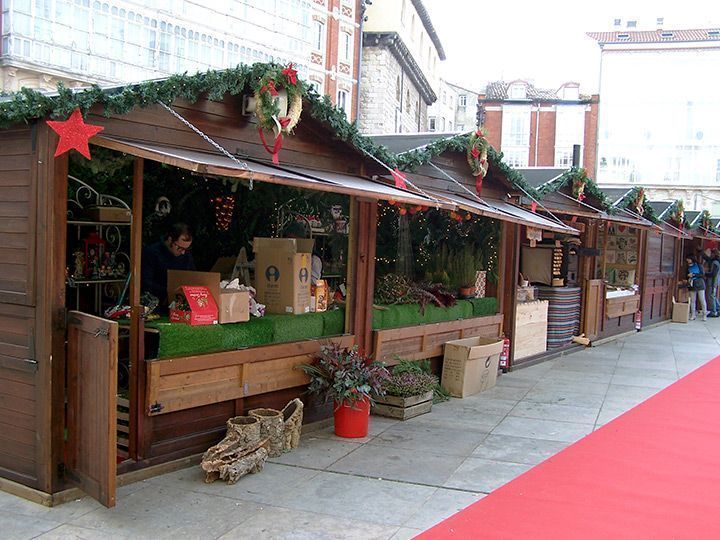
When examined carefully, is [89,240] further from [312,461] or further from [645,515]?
[645,515]

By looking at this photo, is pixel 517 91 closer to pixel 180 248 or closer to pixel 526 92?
pixel 526 92

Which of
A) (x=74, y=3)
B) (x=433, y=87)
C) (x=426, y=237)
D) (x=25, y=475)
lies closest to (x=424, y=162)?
(x=426, y=237)

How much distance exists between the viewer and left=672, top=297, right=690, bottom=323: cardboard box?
18.6 m

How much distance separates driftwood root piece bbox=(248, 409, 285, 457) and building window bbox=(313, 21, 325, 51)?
3186 centimetres

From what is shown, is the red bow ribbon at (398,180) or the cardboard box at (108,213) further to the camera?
the red bow ribbon at (398,180)

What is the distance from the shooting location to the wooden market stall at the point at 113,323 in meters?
4.39

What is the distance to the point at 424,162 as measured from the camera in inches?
307

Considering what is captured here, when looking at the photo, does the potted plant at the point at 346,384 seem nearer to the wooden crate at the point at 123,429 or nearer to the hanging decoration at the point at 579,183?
the wooden crate at the point at 123,429

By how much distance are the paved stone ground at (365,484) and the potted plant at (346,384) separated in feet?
0.56

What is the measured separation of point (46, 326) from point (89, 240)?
6.27ft

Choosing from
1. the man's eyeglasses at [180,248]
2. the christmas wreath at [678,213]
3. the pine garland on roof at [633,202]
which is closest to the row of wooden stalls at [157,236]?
the man's eyeglasses at [180,248]

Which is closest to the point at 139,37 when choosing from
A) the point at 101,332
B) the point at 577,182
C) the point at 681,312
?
the point at 577,182

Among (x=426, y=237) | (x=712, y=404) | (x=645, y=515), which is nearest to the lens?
(x=645, y=515)

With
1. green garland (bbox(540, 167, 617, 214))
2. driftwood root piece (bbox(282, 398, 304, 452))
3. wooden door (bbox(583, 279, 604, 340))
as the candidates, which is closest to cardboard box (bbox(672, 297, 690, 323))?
wooden door (bbox(583, 279, 604, 340))
